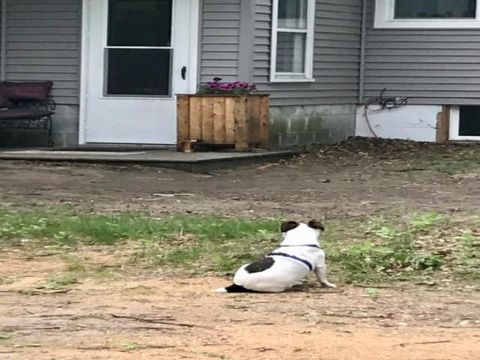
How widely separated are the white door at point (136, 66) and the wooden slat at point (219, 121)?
2.72ft

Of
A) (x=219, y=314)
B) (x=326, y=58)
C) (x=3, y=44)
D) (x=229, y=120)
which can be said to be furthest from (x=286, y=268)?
(x=326, y=58)

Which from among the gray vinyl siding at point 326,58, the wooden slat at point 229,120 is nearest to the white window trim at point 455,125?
the gray vinyl siding at point 326,58

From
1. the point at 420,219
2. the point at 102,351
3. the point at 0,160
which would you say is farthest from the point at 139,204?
the point at 102,351

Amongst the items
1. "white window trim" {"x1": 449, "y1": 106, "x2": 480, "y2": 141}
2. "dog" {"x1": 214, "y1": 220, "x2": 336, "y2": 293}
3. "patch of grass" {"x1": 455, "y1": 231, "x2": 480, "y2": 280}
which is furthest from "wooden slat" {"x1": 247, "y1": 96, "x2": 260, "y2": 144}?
"dog" {"x1": 214, "y1": 220, "x2": 336, "y2": 293}

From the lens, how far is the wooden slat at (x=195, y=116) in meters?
13.5

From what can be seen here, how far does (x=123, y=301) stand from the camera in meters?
6.12

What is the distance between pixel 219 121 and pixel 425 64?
4.30m

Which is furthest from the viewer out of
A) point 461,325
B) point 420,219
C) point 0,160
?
point 0,160

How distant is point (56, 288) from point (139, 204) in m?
3.25

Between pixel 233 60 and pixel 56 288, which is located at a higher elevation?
pixel 233 60

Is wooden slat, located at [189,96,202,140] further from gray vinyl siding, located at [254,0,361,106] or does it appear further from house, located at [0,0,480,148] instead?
gray vinyl siding, located at [254,0,361,106]

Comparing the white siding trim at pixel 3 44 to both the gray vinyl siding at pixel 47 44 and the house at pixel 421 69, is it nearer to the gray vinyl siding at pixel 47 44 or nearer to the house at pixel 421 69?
the gray vinyl siding at pixel 47 44

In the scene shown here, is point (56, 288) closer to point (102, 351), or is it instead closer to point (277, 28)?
point (102, 351)

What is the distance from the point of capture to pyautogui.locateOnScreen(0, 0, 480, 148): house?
14.2 metres
